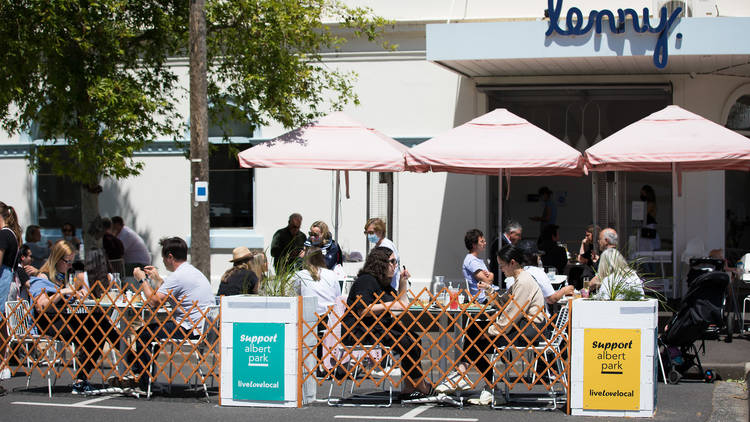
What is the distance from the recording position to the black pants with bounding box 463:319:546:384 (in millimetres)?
9302

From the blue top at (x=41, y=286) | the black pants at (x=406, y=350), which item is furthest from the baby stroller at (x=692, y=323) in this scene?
the blue top at (x=41, y=286)

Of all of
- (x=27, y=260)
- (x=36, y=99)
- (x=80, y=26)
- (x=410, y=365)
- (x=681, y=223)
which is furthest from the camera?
(x=681, y=223)

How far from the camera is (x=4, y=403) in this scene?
973cm

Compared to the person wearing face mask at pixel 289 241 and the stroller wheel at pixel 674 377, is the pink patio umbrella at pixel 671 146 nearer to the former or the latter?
the stroller wheel at pixel 674 377

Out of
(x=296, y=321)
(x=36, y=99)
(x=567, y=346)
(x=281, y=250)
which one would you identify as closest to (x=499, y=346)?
(x=567, y=346)

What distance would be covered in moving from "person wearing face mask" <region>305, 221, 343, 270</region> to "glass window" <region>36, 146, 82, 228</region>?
712cm

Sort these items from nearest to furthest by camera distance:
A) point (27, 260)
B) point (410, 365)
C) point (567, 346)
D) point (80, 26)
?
point (567, 346) < point (410, 365) < point (27, 260) < point (80, 26)

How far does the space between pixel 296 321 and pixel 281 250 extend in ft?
17.7

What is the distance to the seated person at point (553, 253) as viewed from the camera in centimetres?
1527

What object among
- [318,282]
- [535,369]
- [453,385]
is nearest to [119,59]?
[318,282]

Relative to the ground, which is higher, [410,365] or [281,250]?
[281,250]

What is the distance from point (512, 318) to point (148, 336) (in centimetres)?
369

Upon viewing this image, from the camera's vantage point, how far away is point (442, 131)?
1678 cm

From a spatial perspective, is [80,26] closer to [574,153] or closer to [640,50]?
[574,153]
